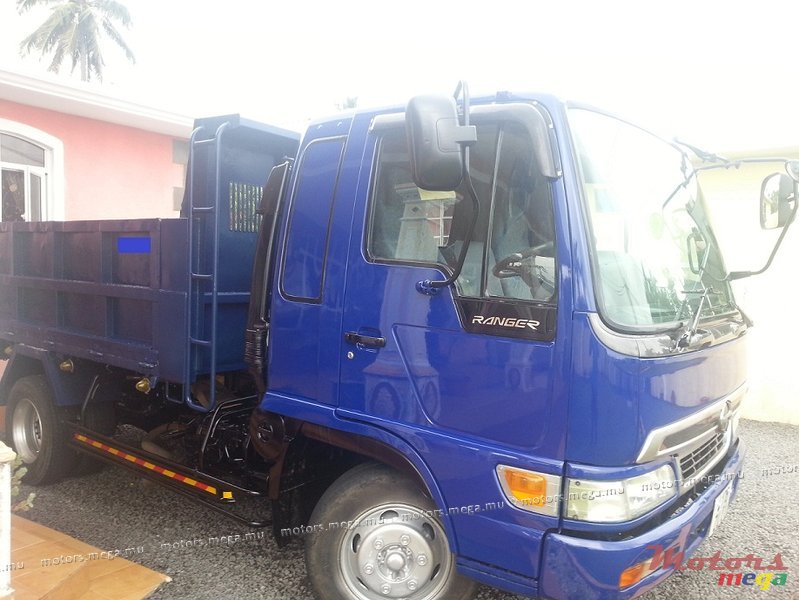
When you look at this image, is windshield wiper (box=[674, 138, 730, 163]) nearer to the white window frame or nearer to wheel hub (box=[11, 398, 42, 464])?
wheel hub (box=[11, 398, 42, 464])

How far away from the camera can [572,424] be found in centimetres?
224

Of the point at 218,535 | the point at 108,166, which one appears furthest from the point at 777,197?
the point at 108,166

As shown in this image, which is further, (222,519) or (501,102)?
(222,519)

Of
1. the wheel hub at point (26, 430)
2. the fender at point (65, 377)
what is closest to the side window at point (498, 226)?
the fender at point (65, 377)

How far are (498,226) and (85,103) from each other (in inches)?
297

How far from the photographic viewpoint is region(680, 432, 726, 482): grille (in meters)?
2.58

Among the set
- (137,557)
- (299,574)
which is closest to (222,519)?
(137,557)

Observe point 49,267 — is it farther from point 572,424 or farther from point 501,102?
point 572,424

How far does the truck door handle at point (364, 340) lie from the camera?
2.68 metres

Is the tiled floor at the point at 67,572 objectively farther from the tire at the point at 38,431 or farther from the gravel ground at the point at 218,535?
the tire at the point at 38,431

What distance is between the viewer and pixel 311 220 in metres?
2.99

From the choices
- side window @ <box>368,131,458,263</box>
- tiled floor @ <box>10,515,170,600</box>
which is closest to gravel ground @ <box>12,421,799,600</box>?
tiled floor @ <box>10,515,170,600</box>

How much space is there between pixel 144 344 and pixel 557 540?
8.50ft

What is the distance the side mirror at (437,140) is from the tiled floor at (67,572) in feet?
7.87
